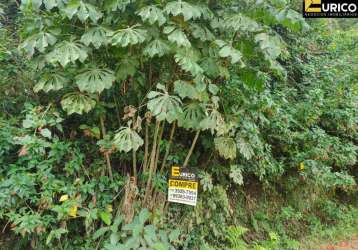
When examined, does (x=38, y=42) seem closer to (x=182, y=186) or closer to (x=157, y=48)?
(x=157, y=48)

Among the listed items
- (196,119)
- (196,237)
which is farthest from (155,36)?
(196,237)

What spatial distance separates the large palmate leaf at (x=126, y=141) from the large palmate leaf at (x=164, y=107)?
276 millimetres

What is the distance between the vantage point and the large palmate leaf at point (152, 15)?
229 centimetres

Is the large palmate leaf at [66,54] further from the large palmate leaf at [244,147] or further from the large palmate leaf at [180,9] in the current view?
the large palmate leaf at [244,147]

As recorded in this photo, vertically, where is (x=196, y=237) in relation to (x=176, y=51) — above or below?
below

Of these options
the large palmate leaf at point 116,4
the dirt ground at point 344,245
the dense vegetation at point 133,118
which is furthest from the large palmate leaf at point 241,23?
the dirt ground at point 344,245

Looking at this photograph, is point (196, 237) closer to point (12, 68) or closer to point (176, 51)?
point (176, 51)

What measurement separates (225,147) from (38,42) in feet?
5.68

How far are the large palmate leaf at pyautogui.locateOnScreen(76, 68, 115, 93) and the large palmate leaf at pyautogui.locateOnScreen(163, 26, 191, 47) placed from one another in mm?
554

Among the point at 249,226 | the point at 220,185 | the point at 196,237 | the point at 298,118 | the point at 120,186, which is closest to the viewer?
the point at 120,186

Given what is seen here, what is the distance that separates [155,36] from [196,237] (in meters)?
1.91

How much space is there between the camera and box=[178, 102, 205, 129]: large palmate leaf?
2.73 metres

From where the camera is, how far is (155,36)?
248 cm

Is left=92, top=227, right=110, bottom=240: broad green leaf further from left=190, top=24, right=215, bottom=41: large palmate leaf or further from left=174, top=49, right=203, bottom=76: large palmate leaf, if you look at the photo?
left=190, top=24, right=215, bottom=41: large palmate leaf
